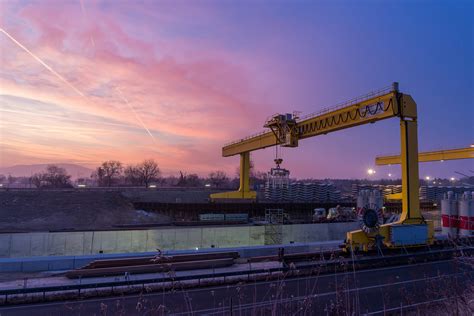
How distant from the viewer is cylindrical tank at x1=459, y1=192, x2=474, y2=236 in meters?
23.2

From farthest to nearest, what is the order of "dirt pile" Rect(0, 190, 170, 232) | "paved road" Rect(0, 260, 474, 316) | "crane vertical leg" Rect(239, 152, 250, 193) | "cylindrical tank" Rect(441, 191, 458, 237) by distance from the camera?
"crane vertical leg" Rect(239, 152, 250, 193) → "dirt pile" Rect(0, 190, 170, 232) → "cylindrical tank" Rect(441, 191, 458, 237) → "paved road" Rect(0, 260, 474, 316)

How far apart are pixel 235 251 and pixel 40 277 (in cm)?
935

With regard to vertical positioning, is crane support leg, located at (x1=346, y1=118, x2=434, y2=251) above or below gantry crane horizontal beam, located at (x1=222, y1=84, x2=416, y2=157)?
below

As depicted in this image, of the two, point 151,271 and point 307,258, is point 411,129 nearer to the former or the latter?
point 307,258

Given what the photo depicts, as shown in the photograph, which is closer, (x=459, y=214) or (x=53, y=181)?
(x=459, y=214)

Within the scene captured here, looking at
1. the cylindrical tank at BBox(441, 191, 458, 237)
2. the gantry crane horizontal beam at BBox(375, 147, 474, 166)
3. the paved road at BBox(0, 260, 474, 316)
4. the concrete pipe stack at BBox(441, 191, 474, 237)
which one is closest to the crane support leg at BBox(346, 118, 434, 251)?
the paved road at BBox(0, 260, 474, 316)

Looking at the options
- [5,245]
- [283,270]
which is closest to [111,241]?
[5,245]

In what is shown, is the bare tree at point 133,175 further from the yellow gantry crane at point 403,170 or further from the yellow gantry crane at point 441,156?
the yellow gantry crane at point 403,170

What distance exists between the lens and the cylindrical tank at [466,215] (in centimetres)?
2320

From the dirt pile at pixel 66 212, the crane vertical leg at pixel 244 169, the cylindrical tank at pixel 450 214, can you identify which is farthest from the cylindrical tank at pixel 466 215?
the dirt pile at pixel 66 212

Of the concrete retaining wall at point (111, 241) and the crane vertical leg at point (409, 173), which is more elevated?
the crane vertical leg at point (409, 173)

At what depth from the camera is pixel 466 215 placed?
23406 millimetres

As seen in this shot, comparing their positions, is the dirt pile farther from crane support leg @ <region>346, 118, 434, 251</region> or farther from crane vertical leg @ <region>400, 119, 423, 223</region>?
crane vertical leg @ <region>400, 119, 423, 223</region>

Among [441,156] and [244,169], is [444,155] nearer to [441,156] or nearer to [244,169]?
[441,156]
